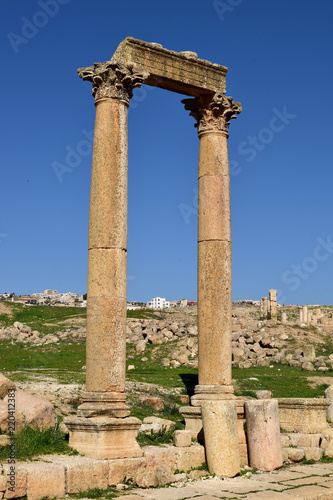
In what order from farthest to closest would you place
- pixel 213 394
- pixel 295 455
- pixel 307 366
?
pixel 307 366, pixel 213 394, pixel 295 455

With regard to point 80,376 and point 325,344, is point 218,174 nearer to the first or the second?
point 80,376

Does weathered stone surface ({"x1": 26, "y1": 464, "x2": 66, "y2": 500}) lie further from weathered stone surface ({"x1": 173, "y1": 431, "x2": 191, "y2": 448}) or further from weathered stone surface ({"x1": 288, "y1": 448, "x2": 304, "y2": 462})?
weathered stone surface ({"x1": 288, "y1": 448, "x2": 304, "y2": 462})

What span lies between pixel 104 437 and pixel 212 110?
8.08 meters

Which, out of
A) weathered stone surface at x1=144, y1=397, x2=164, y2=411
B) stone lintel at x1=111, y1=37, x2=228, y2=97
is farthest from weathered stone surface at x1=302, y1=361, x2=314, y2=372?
stone lintel at x1=111, y1=37, x2=228, y2=97

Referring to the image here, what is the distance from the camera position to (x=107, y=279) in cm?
1281

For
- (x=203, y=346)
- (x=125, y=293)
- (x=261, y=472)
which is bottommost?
(x=261, y=472)

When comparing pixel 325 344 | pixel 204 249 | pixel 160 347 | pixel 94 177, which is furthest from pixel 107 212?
pixel 325 344

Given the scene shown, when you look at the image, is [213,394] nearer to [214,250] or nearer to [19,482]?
[214,250]

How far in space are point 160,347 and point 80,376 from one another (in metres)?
11.8

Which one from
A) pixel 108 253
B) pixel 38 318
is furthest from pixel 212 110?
pixel 38 318

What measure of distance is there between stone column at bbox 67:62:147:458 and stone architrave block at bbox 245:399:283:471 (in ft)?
9.15

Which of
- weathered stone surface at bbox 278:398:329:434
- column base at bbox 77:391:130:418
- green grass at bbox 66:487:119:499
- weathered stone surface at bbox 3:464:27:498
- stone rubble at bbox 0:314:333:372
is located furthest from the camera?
stone rubble at bbox 0:314:333:372

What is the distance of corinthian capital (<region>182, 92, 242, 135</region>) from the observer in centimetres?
1599

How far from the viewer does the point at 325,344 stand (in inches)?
1407
